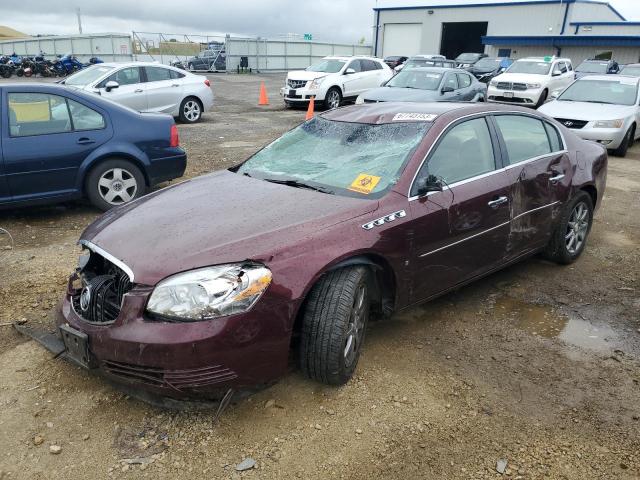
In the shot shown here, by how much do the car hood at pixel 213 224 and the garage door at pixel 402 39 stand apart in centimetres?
4531

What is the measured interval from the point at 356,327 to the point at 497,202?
5.15ft

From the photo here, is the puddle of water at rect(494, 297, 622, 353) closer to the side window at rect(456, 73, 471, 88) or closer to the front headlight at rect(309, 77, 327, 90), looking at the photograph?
the side window at rect(456, 73, 471, 88)

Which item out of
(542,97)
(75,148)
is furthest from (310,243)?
(542,97)

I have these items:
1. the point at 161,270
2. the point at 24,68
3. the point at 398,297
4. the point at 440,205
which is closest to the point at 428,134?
the point at 440,205

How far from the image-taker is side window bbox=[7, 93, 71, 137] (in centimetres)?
563

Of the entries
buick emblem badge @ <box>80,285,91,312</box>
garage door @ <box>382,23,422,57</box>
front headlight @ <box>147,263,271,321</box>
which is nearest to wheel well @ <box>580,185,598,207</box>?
front headlight @ <box>147,263,271,321</box>

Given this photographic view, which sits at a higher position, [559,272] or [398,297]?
[398,297]

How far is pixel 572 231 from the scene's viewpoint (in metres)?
5.02

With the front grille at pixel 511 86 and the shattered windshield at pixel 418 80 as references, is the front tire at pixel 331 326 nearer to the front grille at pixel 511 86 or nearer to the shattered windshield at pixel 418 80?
the shattered windshield at pixel 418 80

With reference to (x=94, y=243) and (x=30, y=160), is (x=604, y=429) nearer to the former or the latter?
(x=94, y=243)

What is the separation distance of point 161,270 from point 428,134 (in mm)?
2036

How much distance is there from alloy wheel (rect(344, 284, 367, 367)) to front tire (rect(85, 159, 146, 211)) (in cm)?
405

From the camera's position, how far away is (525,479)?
2.54m

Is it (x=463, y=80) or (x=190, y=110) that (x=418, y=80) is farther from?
(x=190, y=110)
